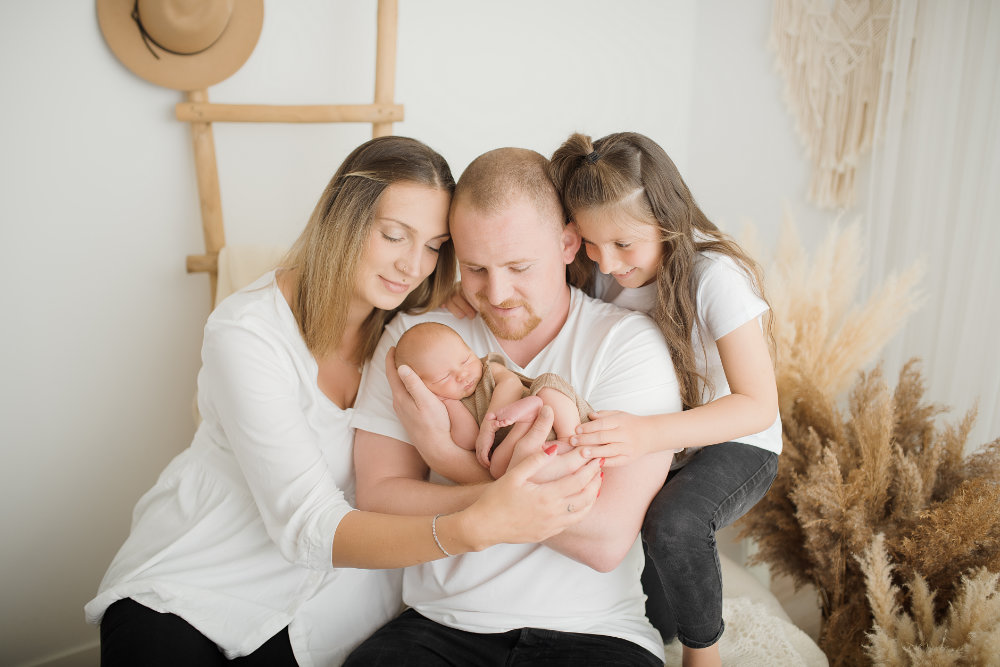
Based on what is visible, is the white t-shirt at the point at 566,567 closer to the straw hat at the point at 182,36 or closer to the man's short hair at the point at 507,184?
the man's short hair at the point at 507,184

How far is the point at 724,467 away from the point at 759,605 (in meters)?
0.58

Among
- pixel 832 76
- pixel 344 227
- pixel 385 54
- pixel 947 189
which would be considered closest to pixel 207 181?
pixel 385 54

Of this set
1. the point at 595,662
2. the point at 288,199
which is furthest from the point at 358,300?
the point at 595,662

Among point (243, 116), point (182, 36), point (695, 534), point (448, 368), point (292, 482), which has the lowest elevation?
point (695, 534)

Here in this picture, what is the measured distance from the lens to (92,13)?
2232 mm

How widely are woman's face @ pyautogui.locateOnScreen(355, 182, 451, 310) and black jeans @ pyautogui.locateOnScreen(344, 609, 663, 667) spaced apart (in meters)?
0.86

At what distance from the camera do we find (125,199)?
2412 mm

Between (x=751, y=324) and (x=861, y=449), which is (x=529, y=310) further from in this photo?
(x=861, y=449)

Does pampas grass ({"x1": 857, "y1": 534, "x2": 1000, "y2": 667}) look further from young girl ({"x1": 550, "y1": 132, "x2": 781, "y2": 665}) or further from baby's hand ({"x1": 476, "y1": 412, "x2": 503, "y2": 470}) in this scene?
baby's hand ({"x1": 476, "y1": 412, "x2": 503, "y2": 470})

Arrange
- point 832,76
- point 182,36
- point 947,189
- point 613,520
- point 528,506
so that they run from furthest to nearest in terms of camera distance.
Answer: point 832,76, point 947,189, point 182,36, point 613,520, point 528,506

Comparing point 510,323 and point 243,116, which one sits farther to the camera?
point 243,116

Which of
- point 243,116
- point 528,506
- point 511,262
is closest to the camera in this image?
point 528,506

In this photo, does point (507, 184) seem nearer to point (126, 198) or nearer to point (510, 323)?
point (510, 323)

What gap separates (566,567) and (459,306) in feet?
2.59
